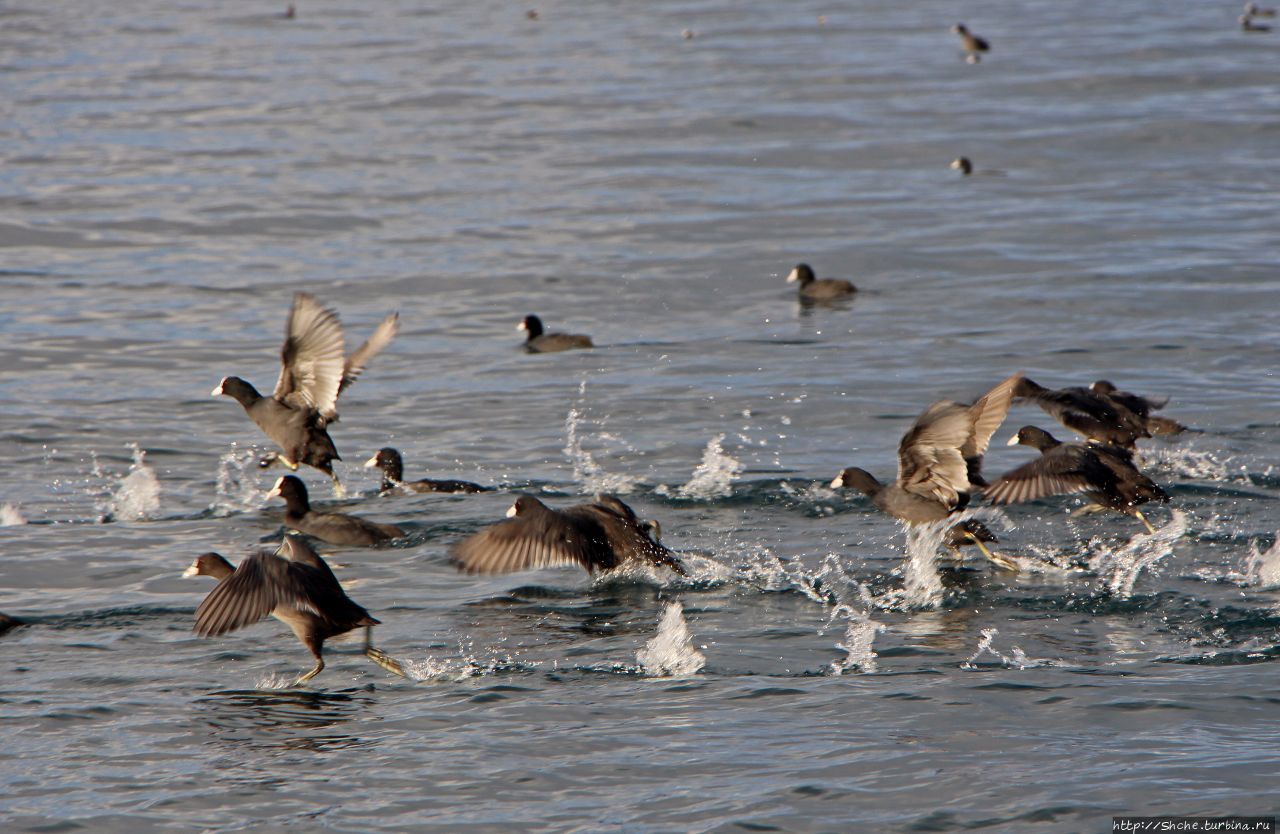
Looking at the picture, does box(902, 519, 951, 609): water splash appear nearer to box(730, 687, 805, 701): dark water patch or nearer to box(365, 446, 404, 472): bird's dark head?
box(730, 687, 805, 701): dark water patch

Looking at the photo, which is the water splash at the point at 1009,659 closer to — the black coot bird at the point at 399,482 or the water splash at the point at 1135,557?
the water splash at the point at 1135,557

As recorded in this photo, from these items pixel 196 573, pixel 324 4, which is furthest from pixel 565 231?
pixel 324 4

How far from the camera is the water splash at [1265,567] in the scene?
8.14 m

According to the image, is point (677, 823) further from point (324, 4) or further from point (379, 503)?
point (324, 4)

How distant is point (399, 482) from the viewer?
1048cm

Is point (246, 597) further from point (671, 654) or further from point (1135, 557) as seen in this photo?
point (1135, 557)

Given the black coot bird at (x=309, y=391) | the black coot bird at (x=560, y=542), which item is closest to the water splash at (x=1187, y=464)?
the black coot bird at (x=560, y=542)

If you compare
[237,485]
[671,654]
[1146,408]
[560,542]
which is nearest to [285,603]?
[560,542]

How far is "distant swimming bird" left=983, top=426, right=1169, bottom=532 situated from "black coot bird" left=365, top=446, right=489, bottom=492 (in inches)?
128

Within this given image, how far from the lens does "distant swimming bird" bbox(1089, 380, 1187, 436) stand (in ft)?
34.5

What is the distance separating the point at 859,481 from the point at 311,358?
11.7 feet

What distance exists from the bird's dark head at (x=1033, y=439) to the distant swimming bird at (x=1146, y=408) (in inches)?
17.2

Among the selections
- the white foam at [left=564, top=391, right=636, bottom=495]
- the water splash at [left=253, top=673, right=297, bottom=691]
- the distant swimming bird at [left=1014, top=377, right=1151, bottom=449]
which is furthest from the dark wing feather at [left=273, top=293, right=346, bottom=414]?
the distant swimming bird at [left=1014, top=377, right=1151, bottom=449]

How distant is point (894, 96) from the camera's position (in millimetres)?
28609
